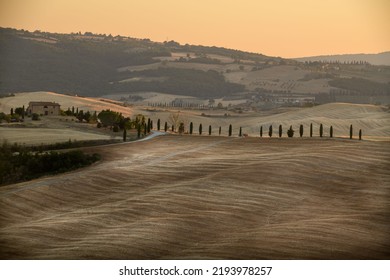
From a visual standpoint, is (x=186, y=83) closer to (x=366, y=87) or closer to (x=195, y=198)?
(x=366, y=87)

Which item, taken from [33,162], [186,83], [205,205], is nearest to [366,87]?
[186,83]


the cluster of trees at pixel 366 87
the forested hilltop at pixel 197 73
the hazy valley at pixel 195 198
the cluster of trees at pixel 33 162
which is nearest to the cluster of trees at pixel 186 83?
the forested hilltop at pixel 197 73

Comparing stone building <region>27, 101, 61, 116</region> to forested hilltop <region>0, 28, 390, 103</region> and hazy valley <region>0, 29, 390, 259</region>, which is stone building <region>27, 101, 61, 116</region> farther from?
forested hilltop <region>0, 28, 390, 103</region>

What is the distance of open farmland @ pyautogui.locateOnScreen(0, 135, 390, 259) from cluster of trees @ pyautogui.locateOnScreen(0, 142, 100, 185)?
2.27 ft

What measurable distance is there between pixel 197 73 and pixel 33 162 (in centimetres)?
14085

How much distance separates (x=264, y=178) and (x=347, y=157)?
4.12 meters

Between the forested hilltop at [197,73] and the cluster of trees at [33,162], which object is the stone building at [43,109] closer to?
the cluster of trees at [33,162]

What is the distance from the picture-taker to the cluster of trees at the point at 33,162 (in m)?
29.0

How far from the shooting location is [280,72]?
162 metres

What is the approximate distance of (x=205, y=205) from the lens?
26.5 m

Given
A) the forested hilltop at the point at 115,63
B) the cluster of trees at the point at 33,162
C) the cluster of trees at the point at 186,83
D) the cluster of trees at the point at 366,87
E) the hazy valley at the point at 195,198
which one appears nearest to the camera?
the hazy valley at the point at 195,198

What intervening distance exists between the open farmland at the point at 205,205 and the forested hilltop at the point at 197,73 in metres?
69.9

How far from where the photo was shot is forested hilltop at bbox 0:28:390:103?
399 ft

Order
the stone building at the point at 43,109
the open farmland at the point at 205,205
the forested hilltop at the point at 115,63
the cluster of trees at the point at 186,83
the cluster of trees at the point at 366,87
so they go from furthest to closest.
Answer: the cluster of trees at the point at 186,83, the cluster of trees at the point at 366,87, the forested hilltop at the point at 115,63, the stone building at the point at 43,109, the open farmland at the point at 205,205
